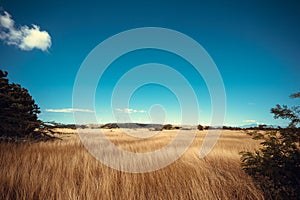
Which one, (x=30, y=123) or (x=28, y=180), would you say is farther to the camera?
(x=30, y=123)

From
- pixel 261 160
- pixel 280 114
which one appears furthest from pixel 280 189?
pixel 280 114

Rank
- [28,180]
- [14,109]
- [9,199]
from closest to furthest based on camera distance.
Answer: [9,199] → [28,180] → [14,109]

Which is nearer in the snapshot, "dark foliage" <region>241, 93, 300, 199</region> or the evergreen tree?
"dark foliage" <region>241, 93, 300, 199</region>

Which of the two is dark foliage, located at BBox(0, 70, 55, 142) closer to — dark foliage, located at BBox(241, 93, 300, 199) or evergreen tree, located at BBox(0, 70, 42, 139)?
evergreen tree, located at BBox(0, 70, 42, 139)

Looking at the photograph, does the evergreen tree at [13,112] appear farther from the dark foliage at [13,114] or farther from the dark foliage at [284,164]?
the dark foliage at [284,164]

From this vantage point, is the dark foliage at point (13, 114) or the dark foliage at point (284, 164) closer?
the dark foliage at point (284, 164)

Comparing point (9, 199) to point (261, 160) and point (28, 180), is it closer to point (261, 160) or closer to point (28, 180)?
point (28, 180)

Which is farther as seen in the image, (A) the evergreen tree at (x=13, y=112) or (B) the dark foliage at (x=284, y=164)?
(A) the evergreen tree at (x=13, y=112)

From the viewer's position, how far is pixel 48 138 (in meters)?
9.05

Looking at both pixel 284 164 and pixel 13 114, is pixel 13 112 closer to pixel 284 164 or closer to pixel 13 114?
pixel 13 114

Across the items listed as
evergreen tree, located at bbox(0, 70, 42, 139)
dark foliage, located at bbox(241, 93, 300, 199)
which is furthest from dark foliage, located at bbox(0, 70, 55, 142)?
dark foliage, located at bbox(241, 93, 300, 199)

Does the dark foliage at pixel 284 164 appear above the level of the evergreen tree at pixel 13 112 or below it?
below

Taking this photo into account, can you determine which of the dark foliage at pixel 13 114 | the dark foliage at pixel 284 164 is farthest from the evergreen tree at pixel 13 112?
the dark foliage at pixel 284 164

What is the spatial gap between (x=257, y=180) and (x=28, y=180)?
4571mm
